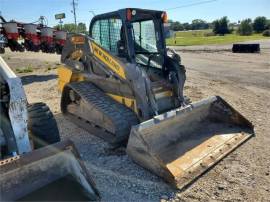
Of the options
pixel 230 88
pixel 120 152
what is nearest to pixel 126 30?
pixel 120 152

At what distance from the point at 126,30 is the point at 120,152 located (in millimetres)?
2113

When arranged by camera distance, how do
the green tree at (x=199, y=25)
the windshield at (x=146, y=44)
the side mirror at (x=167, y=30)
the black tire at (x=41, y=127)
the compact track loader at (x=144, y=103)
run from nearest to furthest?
the black tire at (x=41, y=127), the compact track loader at (x=144, y=103), the windshield at (x=146, y=44), the side mirror at (x=167, y=30), the green tree at (x=199, y=25)

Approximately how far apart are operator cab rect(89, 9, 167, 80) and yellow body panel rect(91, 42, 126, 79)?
0.38 meters

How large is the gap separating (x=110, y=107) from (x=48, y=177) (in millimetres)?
2264

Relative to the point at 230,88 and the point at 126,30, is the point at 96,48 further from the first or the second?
the point at 230,88

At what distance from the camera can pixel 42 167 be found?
3119mm

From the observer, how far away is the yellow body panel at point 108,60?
17.4 ft

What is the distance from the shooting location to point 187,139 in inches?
204

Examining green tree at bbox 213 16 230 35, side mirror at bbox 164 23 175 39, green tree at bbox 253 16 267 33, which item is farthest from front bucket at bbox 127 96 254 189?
green tree at bbox 253 16 267 33

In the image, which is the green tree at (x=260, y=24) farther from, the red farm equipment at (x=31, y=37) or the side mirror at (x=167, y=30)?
the side mirror at (x=167, y=30)

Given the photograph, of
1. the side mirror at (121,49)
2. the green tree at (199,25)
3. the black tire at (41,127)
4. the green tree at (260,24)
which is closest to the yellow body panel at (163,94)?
the side mirror at (121,49)

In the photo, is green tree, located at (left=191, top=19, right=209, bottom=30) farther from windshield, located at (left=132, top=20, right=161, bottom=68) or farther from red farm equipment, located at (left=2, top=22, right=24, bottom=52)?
windshield, located at (left=132, top=20, right=161, bottom=68)

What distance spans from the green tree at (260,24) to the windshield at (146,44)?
6395 centimetres

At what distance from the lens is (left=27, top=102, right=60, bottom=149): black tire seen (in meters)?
3.72
